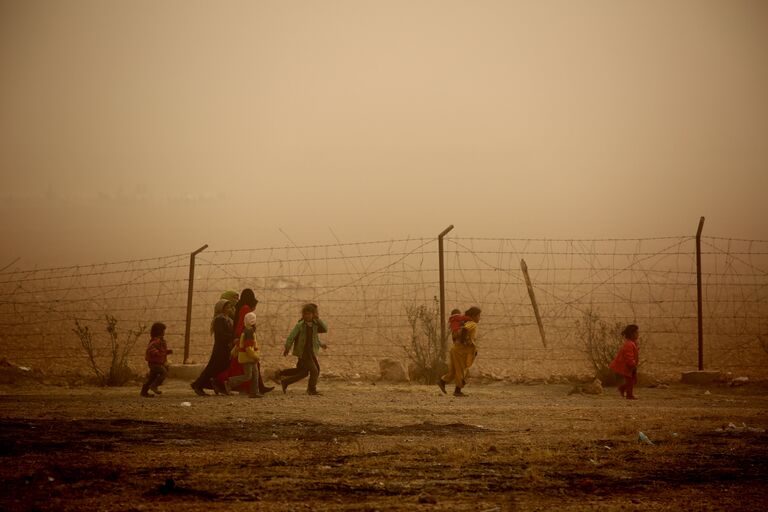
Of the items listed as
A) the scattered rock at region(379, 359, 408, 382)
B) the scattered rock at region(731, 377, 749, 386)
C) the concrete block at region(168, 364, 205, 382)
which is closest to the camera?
the scattered rock at region(731, 377, 749, 386)

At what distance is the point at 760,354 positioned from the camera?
19.2m

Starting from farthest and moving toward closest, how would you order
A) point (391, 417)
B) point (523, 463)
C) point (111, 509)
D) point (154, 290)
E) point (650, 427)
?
point (154, 290), point (391, 417), point (650, 427), point (523, 463), point (111, 509)

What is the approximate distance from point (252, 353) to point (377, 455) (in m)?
5.11

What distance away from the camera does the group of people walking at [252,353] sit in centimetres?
1157

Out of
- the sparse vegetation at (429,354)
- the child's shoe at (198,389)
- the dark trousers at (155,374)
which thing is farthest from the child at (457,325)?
the dark trousers at (155,374)

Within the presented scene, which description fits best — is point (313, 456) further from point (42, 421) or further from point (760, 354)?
point (760, 354)

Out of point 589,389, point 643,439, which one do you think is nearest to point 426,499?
point 643,439

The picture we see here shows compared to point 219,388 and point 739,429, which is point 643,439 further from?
point 219,388

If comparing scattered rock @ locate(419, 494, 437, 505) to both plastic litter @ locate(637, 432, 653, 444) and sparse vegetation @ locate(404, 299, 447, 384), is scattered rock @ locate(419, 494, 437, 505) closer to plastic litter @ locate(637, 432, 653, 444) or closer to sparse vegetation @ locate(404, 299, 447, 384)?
plastic litter @ locate(637, 432, 653, 444)

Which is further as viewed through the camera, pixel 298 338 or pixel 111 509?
pixel 298 338

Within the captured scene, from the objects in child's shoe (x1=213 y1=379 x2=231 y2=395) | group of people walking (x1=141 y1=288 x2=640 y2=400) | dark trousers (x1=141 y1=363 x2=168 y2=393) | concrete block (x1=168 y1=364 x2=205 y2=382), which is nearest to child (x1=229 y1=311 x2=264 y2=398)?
group of people walking (x1=141 y1=288 x2=640 y2=400)

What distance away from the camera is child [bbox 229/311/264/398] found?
1149 cm

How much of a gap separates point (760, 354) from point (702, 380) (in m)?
6.78

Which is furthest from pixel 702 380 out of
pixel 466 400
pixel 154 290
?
pixel 154 290
